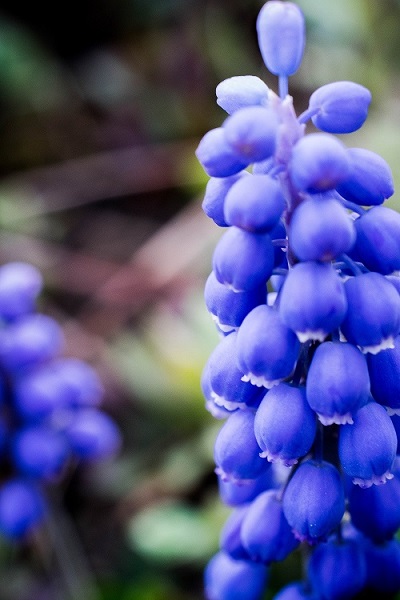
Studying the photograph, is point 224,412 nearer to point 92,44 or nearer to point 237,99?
point 237,99

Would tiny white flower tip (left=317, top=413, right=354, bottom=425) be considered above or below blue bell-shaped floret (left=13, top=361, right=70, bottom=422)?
above

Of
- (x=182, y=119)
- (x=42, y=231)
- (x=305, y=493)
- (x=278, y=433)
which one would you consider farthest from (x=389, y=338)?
(x=182, y=119)

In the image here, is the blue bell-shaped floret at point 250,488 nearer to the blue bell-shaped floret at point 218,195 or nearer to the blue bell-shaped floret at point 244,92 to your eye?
the blue bell-shaped floret at point 218,195

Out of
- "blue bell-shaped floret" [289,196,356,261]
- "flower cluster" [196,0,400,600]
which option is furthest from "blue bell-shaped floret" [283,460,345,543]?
"blue bell-shaped floret" [289,196,356,261]

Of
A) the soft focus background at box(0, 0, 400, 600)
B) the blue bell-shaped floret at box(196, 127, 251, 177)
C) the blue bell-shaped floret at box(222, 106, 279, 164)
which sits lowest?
the soft focus background at box(0, 0, 400, 600)

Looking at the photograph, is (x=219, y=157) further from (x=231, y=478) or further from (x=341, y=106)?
(x=231, y=478)

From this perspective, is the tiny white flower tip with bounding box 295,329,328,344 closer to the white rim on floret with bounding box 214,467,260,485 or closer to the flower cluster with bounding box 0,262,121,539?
the white rim on floret with bounding box 214,467,260,485

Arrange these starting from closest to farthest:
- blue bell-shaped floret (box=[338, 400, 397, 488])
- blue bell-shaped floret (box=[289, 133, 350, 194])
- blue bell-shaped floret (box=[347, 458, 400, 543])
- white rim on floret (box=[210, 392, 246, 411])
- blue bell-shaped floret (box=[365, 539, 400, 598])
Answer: blue bell-shaped floret (box=[289, 133, 350, 194]) < blue bell-shaped floret (box=[338, 400, 397, 488]) < white rim on floret (box=[210, 392, 246, 411]) < blue bell-shaped floret (box=[347, 458, 400, 543]) < blue bell-shaped floret (box=[365, 539, 400, 598])

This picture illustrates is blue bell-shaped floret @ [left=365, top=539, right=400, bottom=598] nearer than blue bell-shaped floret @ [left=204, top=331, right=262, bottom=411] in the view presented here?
No
